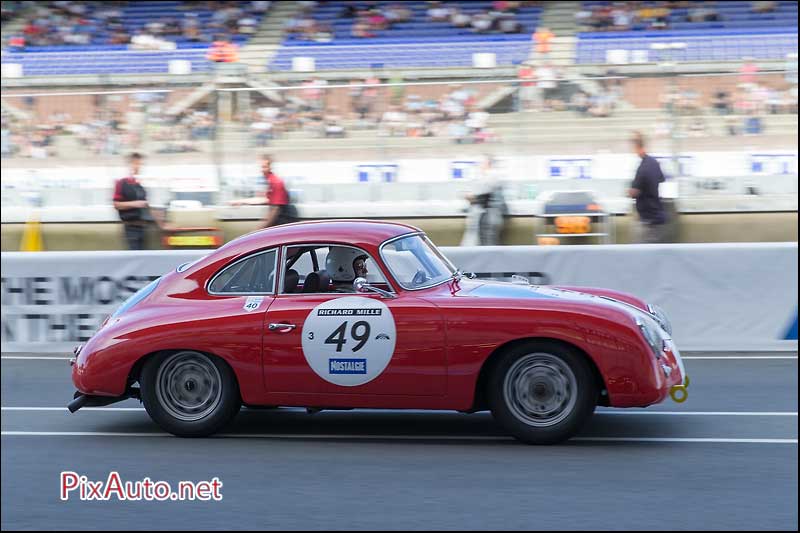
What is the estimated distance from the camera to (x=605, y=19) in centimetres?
2331

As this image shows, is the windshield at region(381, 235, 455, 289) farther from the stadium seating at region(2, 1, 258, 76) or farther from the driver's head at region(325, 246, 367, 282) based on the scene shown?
the stadium seating at region(2, 1, 258, 76)

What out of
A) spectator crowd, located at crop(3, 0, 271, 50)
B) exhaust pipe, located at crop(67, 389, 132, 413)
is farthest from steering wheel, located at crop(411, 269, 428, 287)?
spectator crowd, located at crop(3, 0, 271, 50)

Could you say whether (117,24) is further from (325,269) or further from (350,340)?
(350,340)

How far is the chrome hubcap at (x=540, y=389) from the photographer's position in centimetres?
625

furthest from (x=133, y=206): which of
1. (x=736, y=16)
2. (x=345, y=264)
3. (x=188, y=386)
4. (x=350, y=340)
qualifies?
(x=736, y=16)

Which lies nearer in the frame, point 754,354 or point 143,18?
point 754,354

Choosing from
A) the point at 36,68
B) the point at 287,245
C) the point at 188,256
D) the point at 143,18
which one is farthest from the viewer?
the point at 143,18

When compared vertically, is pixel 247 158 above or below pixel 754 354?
above

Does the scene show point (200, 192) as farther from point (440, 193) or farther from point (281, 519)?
point (281, 519)

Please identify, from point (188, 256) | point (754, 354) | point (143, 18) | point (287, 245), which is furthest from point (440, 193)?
point (143, 18)

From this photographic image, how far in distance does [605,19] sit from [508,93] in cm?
1099

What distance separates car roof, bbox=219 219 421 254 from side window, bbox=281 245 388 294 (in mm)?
57

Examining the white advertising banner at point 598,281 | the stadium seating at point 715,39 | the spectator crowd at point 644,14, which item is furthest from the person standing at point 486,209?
the spectator crowd at point 644,14

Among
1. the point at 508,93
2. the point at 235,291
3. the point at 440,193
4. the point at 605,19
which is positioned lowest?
the point at 235,291
